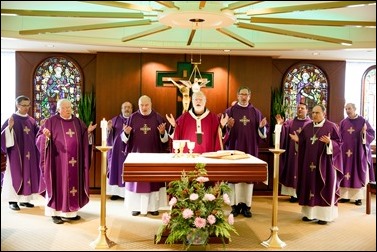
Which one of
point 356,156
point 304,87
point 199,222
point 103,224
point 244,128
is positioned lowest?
point 103,224

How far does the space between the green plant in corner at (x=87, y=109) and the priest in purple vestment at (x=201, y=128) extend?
3127 millimetres

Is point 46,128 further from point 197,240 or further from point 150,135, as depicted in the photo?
point 197,240

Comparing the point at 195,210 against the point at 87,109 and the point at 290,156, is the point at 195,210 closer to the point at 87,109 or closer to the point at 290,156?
the point at 290,156

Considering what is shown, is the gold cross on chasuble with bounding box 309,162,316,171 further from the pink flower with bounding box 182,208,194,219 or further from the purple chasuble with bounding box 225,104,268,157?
the pink flower with bounding box 182,208,194,219

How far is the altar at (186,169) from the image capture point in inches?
186

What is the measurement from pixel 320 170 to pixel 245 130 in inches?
56.5

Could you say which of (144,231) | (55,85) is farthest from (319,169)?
(55,85)

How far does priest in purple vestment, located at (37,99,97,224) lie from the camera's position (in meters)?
6.24

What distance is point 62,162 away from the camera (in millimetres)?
6289

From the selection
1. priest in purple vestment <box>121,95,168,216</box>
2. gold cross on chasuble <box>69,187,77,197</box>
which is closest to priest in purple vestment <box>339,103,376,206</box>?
priest in purple vestment <box>121,95,168,216</box>

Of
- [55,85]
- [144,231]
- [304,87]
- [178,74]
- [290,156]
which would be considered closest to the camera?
[144,231]

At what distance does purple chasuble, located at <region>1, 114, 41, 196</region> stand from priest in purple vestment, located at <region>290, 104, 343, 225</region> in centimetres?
442

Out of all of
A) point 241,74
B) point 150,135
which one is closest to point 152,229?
point 150,135

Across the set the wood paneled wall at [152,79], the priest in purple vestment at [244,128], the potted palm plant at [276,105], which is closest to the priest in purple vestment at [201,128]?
the priest in purple vestment at [244,128]
